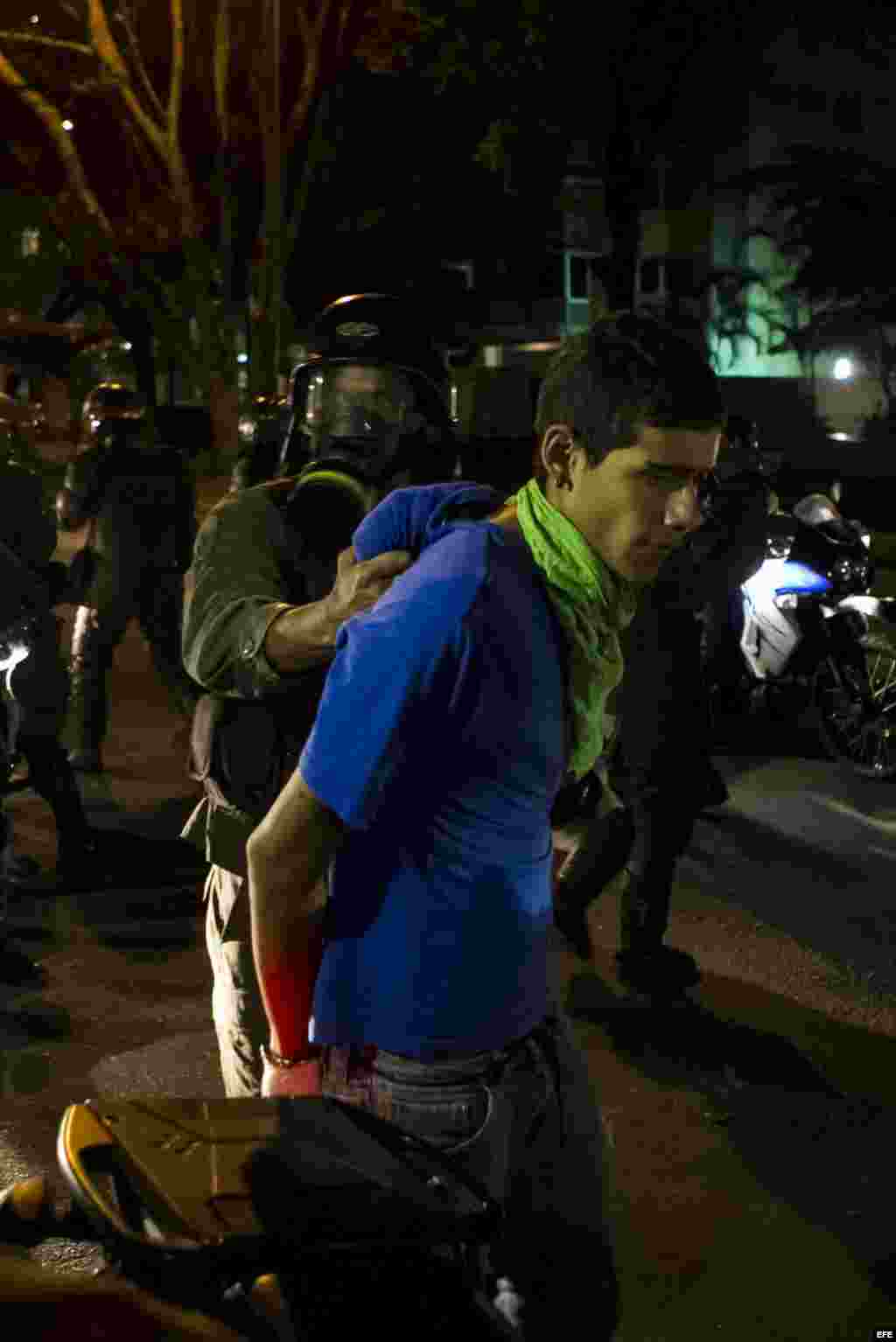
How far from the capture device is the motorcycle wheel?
8953 mm

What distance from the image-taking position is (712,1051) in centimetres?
526

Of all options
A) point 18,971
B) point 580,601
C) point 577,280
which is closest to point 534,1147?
point 580,601

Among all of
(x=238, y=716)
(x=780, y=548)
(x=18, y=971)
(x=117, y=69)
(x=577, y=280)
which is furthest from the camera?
(x=577, y=280)

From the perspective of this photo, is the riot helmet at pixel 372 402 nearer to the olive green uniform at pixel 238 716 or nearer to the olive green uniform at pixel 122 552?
the olive green uniform at pixel 238 716

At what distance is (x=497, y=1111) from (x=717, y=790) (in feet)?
12.6

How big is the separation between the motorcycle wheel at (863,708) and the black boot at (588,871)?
3318 millimetres

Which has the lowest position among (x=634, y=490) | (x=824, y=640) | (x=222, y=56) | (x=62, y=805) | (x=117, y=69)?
(x=62, y=805)

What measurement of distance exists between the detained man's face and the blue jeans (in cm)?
63

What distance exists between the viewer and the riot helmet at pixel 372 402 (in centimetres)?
321

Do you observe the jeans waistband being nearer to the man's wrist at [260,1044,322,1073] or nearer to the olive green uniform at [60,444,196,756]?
the man's wrist at [260,1044,322,1073]

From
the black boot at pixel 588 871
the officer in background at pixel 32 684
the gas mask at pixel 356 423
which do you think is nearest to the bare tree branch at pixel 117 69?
the officer in background at pixel 32 684

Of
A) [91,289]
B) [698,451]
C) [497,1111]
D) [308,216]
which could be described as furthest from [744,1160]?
[91,289]

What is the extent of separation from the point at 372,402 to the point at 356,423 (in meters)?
0.05

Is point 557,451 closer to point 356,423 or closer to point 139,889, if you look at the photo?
point 356,423
